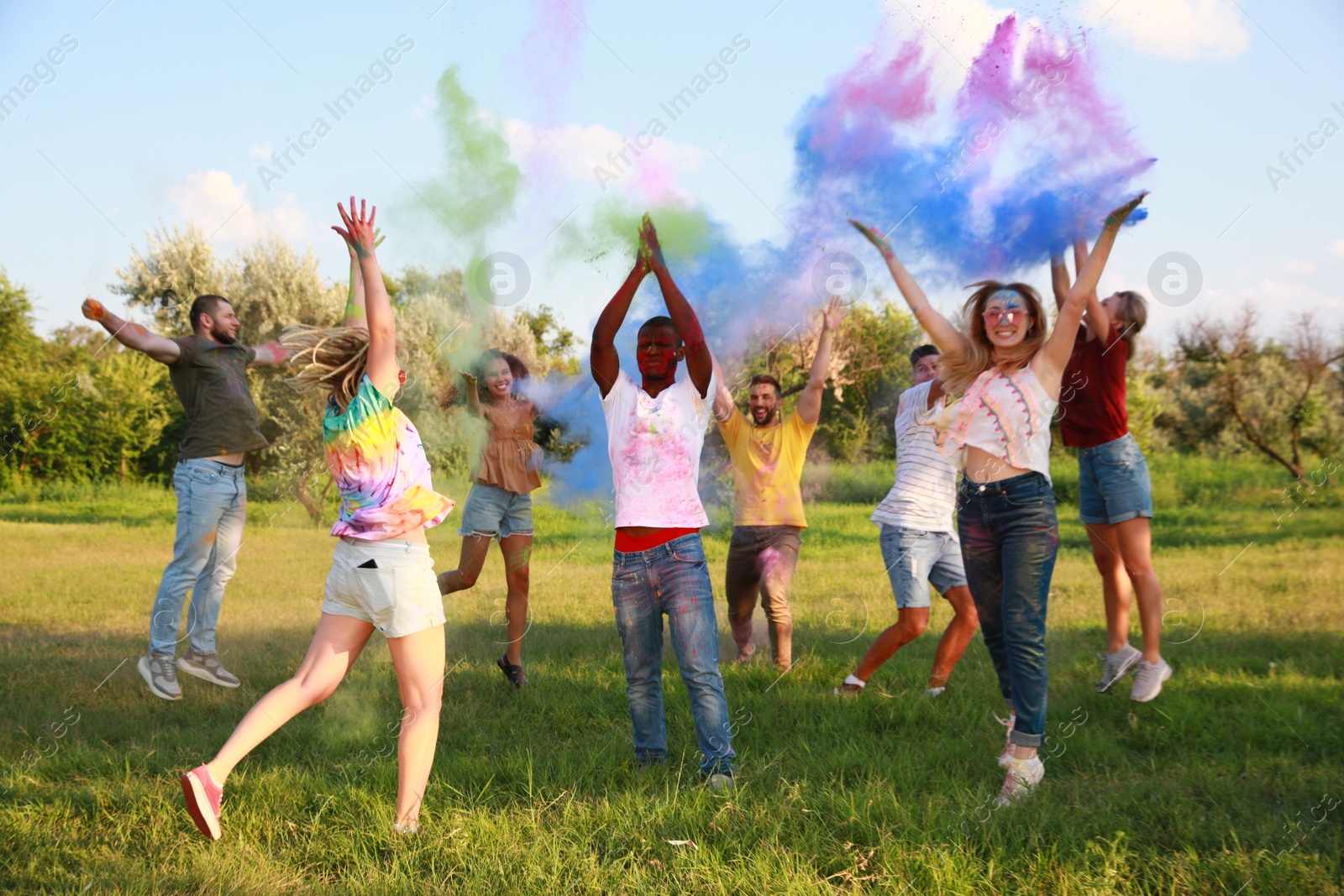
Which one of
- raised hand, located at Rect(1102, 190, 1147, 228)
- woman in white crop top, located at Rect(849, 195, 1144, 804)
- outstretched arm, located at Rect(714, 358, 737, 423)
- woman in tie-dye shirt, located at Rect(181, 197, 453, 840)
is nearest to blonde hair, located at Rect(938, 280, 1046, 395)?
woman in white crop top, located at Rect(849, 195, 1144, 804)

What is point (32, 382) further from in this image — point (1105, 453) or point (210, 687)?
point (1105, 453)

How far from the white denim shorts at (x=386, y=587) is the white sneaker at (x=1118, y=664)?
4214 millimetres

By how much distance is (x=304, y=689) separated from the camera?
3.33 m

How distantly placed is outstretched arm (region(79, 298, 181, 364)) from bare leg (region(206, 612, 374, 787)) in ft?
8.25

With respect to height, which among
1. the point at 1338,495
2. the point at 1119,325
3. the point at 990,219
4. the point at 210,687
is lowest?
the point at 210,687

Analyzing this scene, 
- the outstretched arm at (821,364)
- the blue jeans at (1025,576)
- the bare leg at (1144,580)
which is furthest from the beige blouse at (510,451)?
the bare leg at (1144,580)

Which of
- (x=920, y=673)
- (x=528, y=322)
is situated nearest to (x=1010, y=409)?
(x=920, y=673)

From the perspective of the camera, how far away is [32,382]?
1984 cm

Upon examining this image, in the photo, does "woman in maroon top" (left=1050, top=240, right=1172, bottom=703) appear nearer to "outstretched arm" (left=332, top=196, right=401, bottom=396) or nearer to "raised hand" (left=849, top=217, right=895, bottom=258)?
"raised hand" (left=849, top=217, right=895, bottom=258)

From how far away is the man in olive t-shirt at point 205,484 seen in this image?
553cm

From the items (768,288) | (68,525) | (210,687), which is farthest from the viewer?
(68,525)

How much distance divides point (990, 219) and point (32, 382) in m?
22.4

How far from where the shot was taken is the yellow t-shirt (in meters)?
5.68

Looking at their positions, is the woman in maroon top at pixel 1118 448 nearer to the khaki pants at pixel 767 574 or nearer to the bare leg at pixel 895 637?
the bare leg at pixel 895 637
